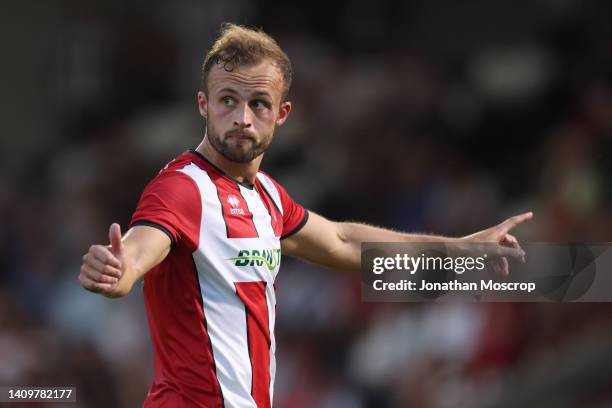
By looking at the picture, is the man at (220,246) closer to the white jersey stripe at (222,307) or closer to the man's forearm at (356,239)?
the white jersey stripe at (222,307)

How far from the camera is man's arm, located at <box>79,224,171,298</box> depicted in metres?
3.68

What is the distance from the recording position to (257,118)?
4668 millimetres

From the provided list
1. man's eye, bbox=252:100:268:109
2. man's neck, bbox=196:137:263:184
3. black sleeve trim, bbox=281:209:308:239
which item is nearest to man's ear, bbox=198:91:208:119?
man's neck, bbox=196:137:263:184

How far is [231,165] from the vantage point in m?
4.70

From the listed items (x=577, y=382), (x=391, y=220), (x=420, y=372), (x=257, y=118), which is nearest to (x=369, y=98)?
(x=391, y=220)

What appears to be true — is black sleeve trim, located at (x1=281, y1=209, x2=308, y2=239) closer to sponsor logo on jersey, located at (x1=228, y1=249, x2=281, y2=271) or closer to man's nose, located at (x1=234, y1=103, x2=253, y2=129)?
sponsor logo on jersey, located at (x1=228, y1=249, x2=281, y2=271)

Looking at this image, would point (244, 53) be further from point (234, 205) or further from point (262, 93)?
point (234, 205)

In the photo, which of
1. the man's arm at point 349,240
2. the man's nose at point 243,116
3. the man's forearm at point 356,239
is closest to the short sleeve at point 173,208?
the man's nose at point 243,116

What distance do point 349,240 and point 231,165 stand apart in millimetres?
1025

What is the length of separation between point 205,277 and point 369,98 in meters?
6.42

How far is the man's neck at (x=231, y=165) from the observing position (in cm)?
468

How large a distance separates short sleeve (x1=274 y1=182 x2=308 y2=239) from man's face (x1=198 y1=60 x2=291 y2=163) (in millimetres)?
487

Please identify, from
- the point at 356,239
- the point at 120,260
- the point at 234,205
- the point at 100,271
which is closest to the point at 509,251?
the point at 356,239

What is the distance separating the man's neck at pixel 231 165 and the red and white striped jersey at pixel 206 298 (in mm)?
66
